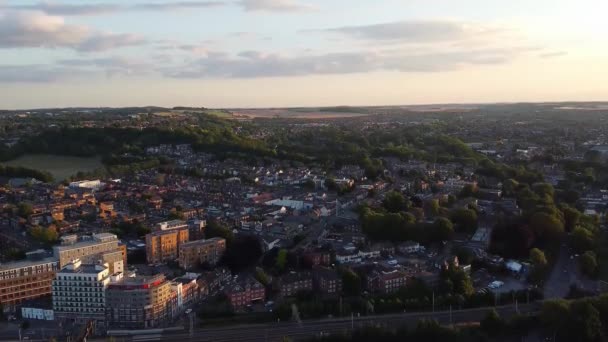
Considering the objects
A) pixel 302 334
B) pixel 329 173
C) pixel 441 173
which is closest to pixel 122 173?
pixel 329 173

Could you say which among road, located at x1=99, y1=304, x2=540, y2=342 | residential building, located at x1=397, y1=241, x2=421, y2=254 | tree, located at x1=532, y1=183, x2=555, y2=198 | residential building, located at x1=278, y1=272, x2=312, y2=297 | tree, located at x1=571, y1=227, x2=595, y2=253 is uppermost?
tree, located at x1=532, y1=183, x2=555, y2=198

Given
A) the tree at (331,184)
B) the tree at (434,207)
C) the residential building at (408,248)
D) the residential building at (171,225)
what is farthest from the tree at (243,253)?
the tree at (331,184)

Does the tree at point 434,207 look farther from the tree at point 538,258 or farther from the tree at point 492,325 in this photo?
the tree at point 492,325

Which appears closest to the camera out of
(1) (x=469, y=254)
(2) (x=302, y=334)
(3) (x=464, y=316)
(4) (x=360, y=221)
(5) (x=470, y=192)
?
(2) (x=302, y=334)

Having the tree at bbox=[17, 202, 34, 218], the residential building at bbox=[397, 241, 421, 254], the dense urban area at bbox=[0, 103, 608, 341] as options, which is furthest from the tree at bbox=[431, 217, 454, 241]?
the tree at bbox=[17, 202, 34, 218]

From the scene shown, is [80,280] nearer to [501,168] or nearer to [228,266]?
[228,266]

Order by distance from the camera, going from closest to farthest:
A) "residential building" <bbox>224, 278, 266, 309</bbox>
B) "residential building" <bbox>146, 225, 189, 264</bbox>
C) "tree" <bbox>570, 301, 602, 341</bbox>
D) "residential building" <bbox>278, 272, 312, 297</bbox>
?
1. "tree" <bbox>570, 301, 602, 341</bbox>
2. "residential building" <bbox>224, 278, 266, 309</bbox>
3. "residential building" <bbox>278, 272, 312, 297</bbox>
4. "residential building" <bbox>146, 225, 189, 264</bbox>

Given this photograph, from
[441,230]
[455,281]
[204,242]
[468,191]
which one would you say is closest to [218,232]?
[204,242]

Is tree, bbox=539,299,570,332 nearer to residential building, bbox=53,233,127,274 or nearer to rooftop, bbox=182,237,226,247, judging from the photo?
rooftop, bbox=182,237,226,247
